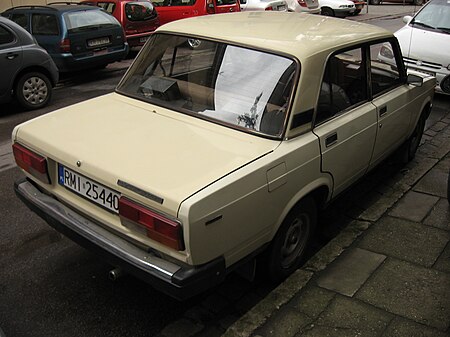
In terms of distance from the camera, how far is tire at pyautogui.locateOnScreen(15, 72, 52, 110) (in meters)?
7.26

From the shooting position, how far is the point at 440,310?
118 inches

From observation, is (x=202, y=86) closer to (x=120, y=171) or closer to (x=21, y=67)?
(x=120, y=171)

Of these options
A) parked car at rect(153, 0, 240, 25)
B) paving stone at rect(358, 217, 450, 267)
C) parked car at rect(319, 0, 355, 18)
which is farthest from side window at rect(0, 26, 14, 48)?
parked car at rect(319, 0, 355, 18)

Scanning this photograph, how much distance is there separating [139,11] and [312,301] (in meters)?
9.42

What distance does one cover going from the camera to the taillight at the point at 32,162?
10.1 feet

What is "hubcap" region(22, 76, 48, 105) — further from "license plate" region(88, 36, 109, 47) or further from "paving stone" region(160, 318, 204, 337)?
"paving stone" region(160, 318, 204, 337)

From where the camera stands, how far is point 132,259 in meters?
2.63

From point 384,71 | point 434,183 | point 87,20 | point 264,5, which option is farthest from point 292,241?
point 264,5

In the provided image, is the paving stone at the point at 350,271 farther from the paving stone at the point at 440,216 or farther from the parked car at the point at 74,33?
the parked car at the point at 74,33

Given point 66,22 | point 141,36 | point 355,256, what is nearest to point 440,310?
point 355,256

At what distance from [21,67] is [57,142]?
4732 mm

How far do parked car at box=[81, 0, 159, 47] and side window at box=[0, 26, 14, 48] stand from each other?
3.92 meters

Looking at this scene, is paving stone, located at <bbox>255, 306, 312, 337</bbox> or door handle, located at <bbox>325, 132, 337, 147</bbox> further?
door handle, located at <bbox>325, 132, 337, 147</bbox>

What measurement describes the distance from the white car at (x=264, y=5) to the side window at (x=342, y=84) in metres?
11.7
